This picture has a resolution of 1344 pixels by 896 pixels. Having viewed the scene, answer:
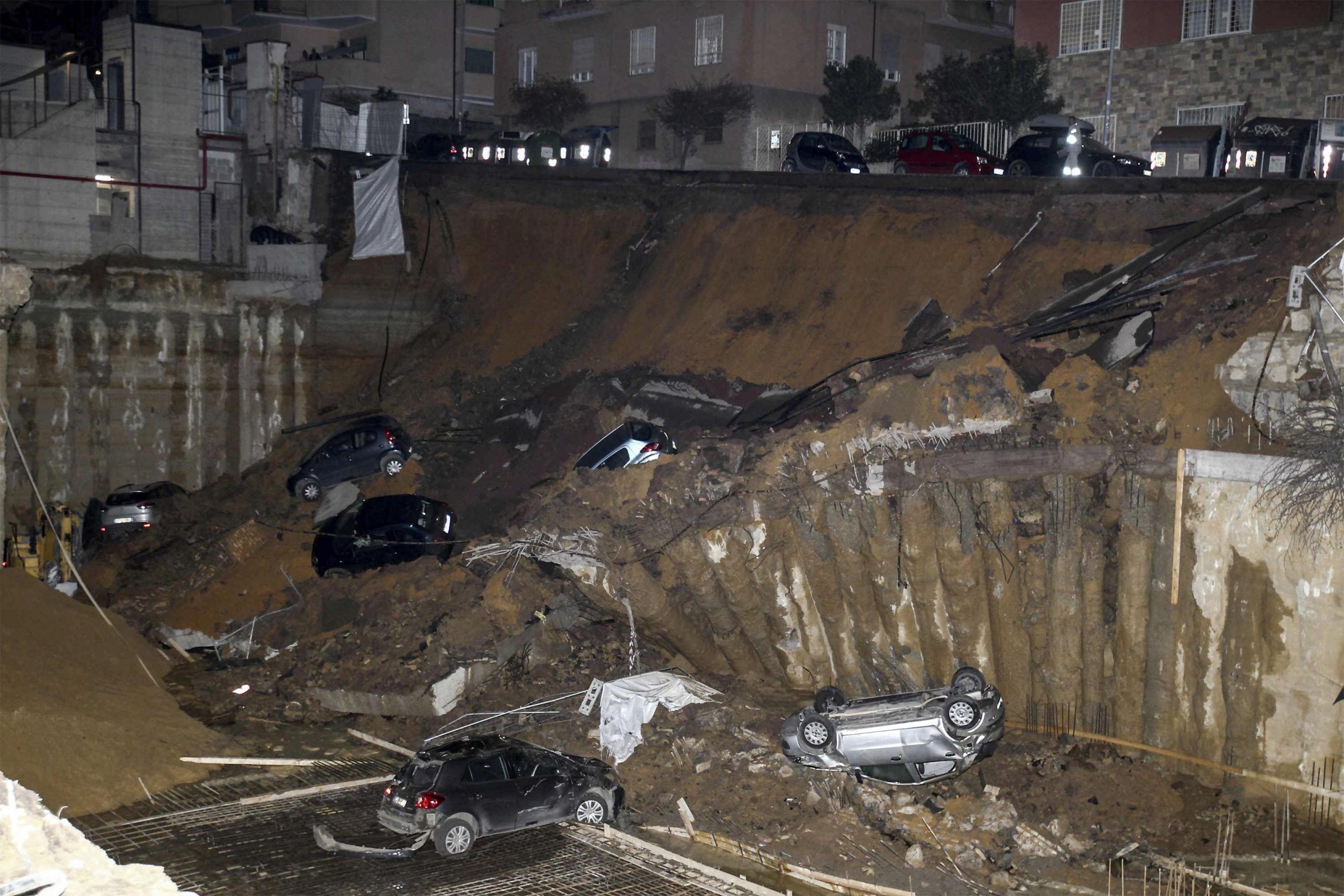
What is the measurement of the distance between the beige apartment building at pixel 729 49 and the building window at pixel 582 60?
0.16ft

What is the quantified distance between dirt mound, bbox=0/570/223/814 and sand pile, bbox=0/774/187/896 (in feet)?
32.7

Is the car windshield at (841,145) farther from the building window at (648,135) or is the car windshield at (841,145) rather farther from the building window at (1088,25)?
the building window at (648,135)

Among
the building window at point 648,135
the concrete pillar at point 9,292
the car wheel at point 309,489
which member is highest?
the building window at point 648,135

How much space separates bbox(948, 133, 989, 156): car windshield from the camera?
29.2 metres

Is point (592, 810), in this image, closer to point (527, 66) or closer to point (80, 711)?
point (80, 711)

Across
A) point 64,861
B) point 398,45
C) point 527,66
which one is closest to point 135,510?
point 64,861

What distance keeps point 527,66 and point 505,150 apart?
17182 millimetres

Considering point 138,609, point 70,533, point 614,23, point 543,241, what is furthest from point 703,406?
point 614,23

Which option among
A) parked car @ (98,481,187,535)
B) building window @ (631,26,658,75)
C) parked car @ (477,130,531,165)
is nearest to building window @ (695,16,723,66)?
building window @ (631,26,658,75)

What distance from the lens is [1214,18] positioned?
1232 inches

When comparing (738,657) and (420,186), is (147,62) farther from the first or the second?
(738,657)

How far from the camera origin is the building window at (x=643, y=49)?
4353 cm

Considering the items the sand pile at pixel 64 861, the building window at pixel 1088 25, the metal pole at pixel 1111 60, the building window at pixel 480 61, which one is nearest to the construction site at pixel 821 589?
the sand pile at pixel 64 861

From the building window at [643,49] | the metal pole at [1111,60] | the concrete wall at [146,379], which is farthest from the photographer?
the building window at [643,49]
